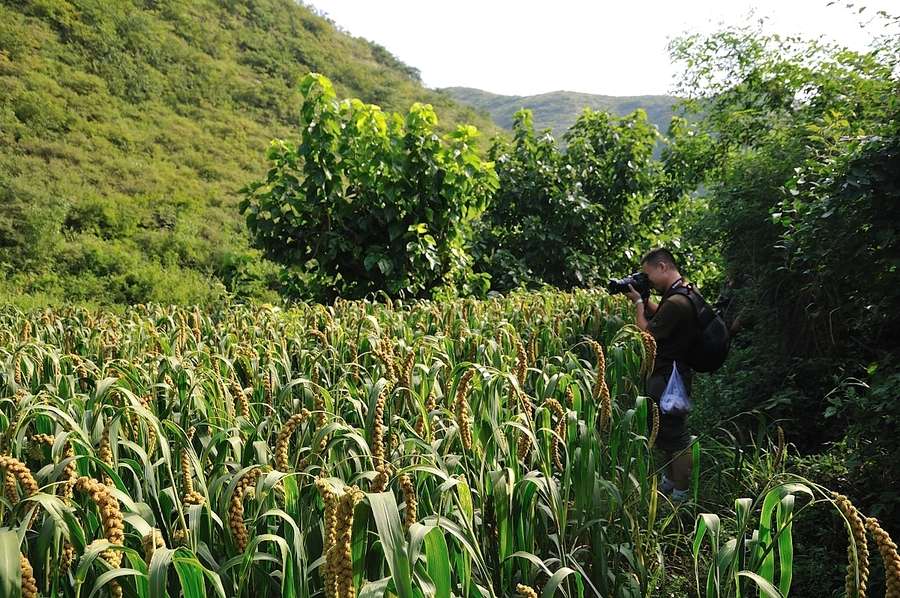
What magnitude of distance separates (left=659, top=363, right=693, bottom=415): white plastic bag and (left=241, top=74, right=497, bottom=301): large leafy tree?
3.46 m

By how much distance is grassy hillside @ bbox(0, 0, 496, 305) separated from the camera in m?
13.1

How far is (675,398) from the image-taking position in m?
3.07

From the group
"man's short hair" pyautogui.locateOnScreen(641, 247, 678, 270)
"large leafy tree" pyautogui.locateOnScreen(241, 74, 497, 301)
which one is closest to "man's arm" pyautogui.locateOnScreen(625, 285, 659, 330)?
"man's short hair" pyautogui.locateOnScreen(641, 247, 678, 270)

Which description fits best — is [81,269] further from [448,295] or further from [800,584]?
[800,584]

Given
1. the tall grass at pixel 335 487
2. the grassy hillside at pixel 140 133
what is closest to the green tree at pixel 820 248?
the tall grass at pixel 335 487

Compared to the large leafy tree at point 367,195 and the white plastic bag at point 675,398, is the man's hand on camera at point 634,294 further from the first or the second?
the large leafy tree at point 367,195

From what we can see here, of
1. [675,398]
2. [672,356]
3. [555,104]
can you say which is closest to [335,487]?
[675,398]

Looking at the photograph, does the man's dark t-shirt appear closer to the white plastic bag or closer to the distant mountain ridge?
the white plastic bag

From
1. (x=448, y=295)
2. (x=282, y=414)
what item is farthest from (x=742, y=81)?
(x=282, y=414)

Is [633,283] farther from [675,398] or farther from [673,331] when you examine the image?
[675,398]

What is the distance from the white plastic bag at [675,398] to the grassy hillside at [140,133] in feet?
16.5

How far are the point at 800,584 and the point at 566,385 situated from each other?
1087mm

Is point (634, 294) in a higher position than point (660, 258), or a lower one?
lower

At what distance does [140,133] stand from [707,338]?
22.0 m
